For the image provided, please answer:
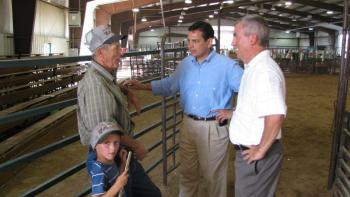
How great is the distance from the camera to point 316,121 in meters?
8.09

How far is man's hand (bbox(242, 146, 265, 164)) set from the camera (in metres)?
2.32

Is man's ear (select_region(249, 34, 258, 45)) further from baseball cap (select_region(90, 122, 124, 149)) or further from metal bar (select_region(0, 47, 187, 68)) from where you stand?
metal bar (select_region(0, 47, 187, 68))

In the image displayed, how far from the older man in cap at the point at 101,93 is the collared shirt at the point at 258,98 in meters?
0.68

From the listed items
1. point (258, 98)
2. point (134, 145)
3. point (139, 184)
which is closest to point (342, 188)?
point (258, 98)

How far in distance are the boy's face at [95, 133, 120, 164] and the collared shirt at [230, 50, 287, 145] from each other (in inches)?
33.7

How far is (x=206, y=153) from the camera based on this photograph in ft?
11.0

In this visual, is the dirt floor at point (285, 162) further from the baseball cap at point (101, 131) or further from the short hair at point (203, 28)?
the baseball cap at point (101, 131)

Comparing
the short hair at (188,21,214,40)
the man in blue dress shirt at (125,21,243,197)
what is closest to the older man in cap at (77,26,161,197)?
the man in blue dress shirt at (125,21,243,197)

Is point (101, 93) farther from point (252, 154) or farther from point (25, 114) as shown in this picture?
point (252, 154)

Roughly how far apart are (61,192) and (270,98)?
308cm

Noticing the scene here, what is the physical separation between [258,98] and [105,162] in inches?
38.8

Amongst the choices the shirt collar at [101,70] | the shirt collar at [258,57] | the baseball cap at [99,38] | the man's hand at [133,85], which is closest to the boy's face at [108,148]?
the shirt collar at [101,70]

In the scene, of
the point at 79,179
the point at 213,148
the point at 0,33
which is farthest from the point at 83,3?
the point at 213,148

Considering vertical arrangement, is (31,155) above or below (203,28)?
below
